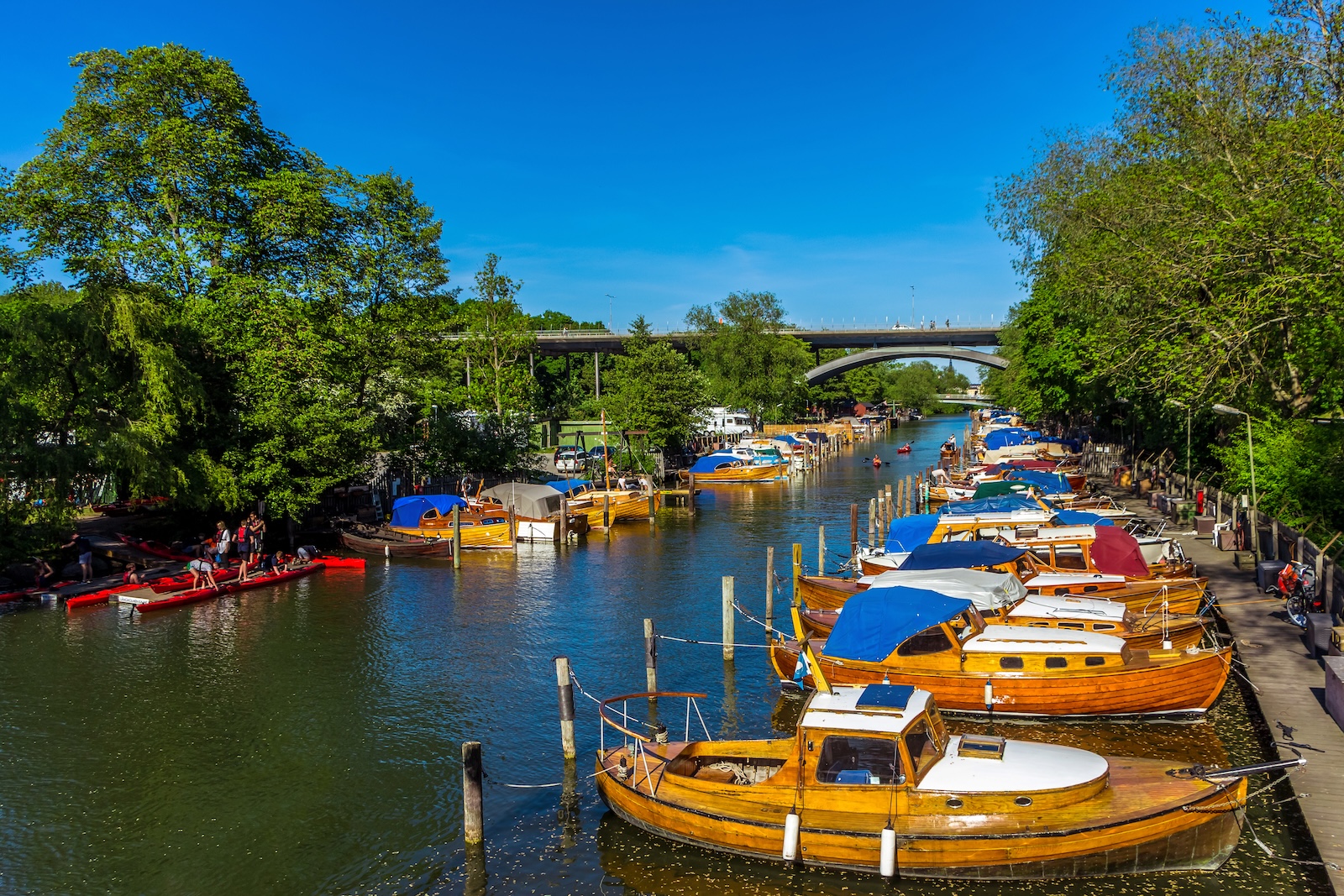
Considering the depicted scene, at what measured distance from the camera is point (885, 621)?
1689 cm

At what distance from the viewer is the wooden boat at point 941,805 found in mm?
11250

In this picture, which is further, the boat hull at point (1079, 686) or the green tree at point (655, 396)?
the green tree at point (655, 396)

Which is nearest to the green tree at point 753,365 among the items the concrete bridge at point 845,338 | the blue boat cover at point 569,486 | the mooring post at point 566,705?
the concrete bridge at point 845,338

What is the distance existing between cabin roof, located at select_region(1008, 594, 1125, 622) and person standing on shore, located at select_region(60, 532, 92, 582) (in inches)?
1170

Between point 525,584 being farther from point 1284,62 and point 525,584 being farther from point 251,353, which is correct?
point 1284,62

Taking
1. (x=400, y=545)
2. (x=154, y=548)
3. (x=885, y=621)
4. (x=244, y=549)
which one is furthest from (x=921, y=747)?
(x=154, y=548)

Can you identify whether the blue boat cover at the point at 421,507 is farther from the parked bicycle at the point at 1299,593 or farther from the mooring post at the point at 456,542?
the parked bicycle at the point at 1299,593

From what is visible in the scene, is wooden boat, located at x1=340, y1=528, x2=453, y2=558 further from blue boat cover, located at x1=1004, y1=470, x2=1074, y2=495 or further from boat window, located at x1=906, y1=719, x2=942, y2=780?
boat window, located at x1=906, y1=719, x2=942, y2=780

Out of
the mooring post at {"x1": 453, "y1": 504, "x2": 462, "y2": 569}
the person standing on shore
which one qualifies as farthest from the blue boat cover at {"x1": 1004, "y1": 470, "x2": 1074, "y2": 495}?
the person standing on shore

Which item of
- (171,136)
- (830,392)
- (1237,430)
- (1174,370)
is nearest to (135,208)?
(171,136)

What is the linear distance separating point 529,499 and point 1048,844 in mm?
30957

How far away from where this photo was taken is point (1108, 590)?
21547 mm

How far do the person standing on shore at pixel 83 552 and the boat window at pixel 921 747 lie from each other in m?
29.6

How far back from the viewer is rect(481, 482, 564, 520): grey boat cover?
39844 mm
